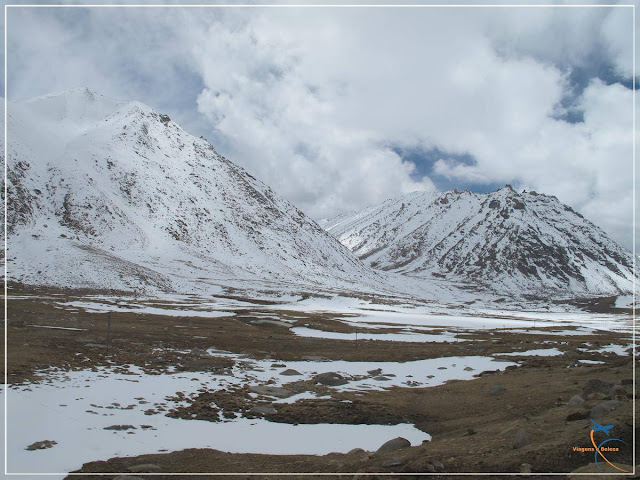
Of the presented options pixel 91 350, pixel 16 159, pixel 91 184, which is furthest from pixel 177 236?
pixel 91 350

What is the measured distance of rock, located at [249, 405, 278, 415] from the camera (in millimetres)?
19397

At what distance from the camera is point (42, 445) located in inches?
541

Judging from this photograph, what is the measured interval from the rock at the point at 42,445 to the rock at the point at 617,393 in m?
21.6

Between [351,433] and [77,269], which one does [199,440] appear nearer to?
[351,433]

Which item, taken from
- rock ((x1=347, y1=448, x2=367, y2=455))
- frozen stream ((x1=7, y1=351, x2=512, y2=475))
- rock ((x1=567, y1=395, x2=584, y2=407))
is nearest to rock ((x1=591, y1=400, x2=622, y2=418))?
rock ((x1=567, y1=395, x2=584, y2=407))

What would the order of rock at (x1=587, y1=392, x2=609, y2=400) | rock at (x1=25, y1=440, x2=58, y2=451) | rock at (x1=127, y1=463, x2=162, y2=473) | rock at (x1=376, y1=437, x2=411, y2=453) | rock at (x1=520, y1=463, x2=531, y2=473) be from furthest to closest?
rock at (x1=587, y1=392, x2=609, y2=400), rock at (x1=376, y1=437, x2=411, y2=453), rock at (x1=25, y1=440, x2=58, y2=451), rock at (x1=127, y1=463, x2=162, y2=473), rock at (x1=520, y1=463, x2=531, y2=473)

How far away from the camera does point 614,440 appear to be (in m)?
11.5

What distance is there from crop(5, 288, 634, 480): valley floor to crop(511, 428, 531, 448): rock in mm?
30

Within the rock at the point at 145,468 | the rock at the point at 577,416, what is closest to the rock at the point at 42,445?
the rock at the point at 145,468

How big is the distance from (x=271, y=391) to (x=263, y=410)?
4.04 meters

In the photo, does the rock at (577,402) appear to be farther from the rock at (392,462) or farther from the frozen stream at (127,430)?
the rock at (392,462)

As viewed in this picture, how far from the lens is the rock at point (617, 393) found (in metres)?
17.2

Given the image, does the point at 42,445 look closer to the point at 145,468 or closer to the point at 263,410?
the point at 145,468

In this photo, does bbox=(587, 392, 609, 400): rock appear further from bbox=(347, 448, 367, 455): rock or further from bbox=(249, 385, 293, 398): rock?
bbox=(249, 385, 293, 398): rock
